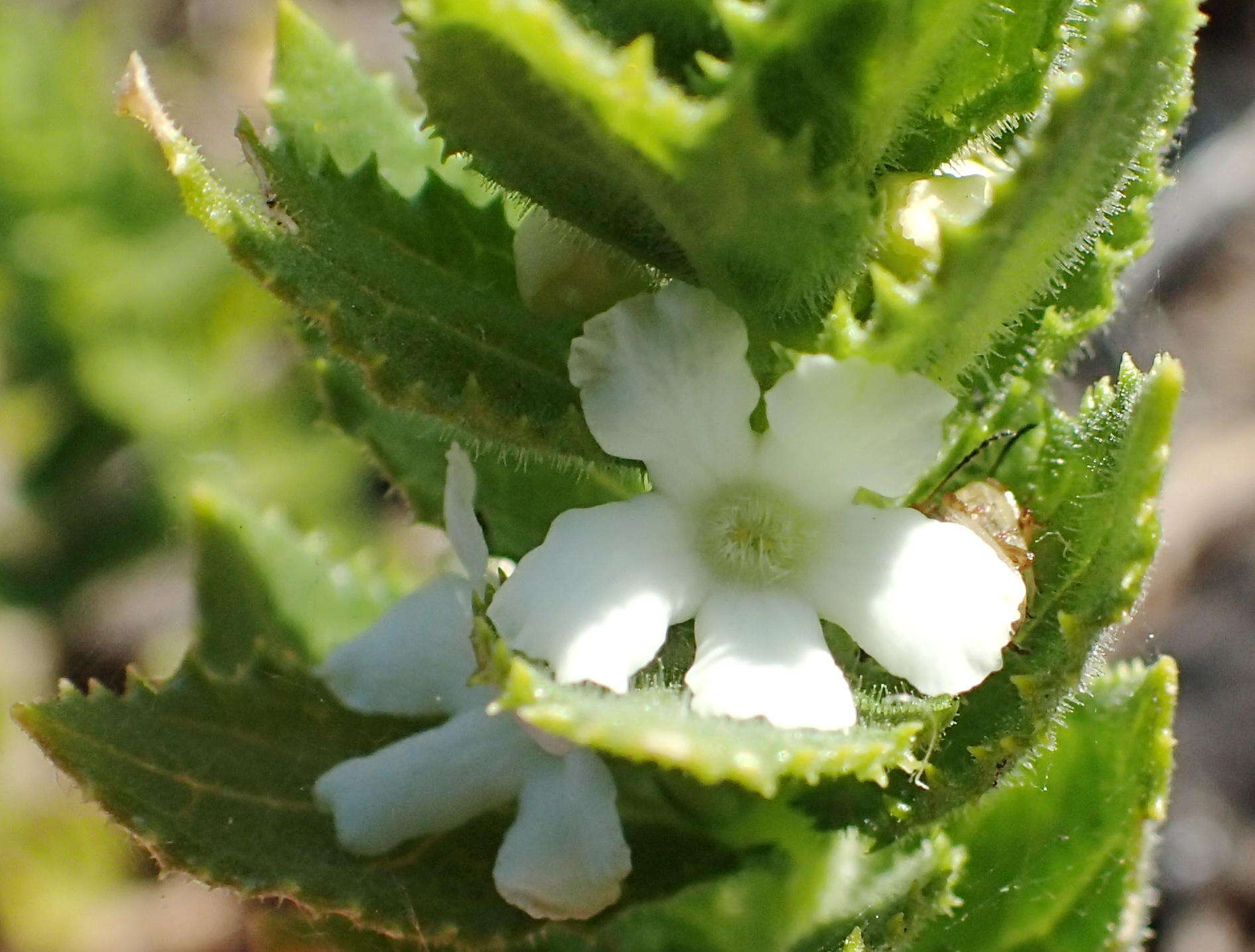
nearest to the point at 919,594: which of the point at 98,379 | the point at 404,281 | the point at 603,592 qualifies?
the point at 603,592

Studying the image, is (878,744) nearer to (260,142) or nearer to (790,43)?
(790,43)

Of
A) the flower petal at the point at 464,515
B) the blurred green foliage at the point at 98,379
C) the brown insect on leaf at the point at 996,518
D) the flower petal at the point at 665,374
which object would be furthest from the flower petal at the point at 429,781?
the blurred green foliage at the point at 98,379

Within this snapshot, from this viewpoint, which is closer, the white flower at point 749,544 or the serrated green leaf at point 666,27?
the white flower at point 749,544

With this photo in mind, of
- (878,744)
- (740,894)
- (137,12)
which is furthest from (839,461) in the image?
(137,12)

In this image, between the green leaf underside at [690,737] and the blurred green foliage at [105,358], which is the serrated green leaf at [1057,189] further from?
the blurred green foliage at [105,358]

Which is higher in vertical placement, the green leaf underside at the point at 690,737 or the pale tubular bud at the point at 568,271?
the pale tubular bud at the point at 568,271

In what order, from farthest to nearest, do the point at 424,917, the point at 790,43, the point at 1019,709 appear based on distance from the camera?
1. the point at 424,917
2. the point at 1019,709
3. the point at 790,43
